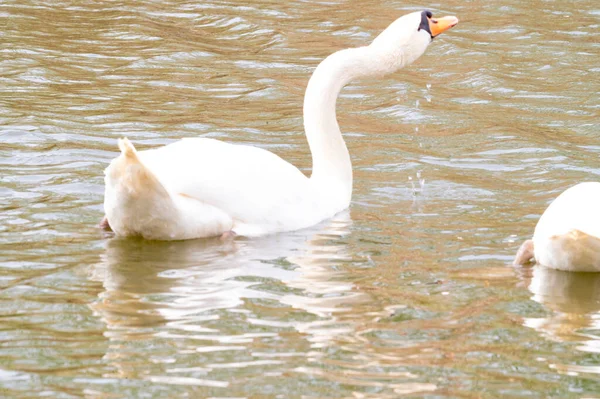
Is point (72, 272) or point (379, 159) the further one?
point (379, 159)

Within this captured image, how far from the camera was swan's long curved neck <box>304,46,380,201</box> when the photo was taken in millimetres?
9055

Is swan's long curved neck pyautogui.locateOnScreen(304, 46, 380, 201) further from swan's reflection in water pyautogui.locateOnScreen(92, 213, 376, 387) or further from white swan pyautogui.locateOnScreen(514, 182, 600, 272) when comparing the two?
white swan pyautogui.locateOnScreen(514, 182, 600, 272)

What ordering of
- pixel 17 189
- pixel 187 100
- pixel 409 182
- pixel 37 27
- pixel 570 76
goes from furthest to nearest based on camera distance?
pixel 37 27, pixel 570 76, pixel 187 100, pixel 409 182, pixel 17 189

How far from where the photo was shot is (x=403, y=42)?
9.07 m

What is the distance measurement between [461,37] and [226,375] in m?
11.3

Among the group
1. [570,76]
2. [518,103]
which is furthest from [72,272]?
[570,76]

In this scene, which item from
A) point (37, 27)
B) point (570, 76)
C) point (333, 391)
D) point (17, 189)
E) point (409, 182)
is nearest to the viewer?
point (333, 391)

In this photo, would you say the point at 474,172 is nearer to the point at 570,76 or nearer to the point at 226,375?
the point at 570,76

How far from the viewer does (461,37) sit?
16141 millimetres

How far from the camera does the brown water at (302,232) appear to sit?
5.63 m

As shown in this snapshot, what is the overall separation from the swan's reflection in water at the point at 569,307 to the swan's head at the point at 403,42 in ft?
7.14

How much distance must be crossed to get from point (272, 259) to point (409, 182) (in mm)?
2599

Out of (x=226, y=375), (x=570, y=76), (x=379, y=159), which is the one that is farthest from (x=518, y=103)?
(x=226, y=375)

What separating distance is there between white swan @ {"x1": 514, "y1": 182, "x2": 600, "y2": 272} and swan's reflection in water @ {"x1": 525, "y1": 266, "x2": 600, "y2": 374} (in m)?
0.08
